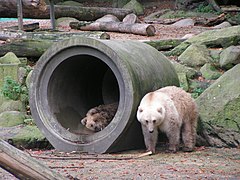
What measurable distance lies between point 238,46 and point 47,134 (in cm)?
513

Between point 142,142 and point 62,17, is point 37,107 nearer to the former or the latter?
point 142,142

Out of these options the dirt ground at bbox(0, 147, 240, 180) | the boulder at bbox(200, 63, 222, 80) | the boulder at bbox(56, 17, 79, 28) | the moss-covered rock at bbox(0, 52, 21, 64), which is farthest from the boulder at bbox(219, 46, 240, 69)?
the boulder at bbox(56, 17, 79, 28)

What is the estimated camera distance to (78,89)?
9.47 metres

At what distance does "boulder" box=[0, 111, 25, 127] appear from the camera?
9.98 metres

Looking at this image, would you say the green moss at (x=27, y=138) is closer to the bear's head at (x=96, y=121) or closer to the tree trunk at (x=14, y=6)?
the bear's head at (x=96, y=121)

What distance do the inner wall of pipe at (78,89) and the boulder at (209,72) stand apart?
255cm

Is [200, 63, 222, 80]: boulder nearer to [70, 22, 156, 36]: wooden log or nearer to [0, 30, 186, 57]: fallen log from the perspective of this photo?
[0, 30, 186, 57]: fallen log

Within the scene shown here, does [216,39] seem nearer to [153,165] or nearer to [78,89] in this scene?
[78,89]

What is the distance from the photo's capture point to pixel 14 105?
37.0ft

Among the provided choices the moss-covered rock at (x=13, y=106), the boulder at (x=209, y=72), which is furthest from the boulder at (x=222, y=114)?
the moss-covered rock at (x=13, y=106)

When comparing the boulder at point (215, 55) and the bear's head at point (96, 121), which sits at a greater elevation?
the boulder at point (215, 55)

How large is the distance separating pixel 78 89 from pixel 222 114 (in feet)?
7.26

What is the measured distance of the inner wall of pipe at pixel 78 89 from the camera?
8.80 meters

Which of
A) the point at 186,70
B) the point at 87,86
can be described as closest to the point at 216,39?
the point at 186,70
